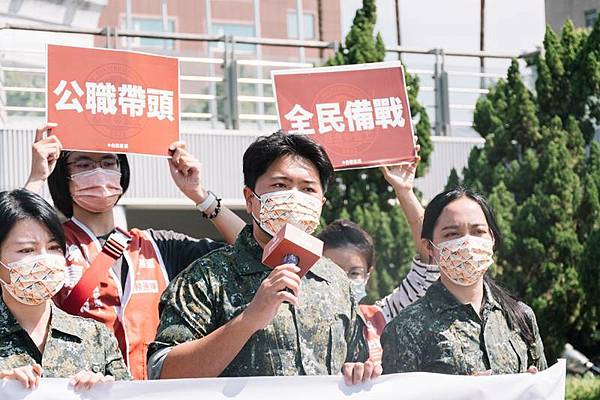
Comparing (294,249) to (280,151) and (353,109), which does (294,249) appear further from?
(353,109)

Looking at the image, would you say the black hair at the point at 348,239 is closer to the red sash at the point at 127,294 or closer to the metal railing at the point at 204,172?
the red sash at the point at 127,294

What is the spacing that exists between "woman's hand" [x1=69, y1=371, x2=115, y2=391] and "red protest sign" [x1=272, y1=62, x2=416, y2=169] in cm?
197

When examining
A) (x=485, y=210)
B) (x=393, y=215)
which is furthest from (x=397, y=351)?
(x=393, y=215)

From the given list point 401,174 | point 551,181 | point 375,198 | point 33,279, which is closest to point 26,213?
point 33,279

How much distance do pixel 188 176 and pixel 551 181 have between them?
8.38 m

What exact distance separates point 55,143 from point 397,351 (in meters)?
1.53

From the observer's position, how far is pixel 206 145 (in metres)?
14.8

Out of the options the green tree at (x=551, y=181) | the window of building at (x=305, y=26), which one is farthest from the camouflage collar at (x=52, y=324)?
the window of building at (x=305, y=26)

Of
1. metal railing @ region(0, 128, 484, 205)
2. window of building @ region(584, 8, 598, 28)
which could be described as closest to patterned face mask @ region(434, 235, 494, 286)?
metal railing @ region(0, 128, 484, 205)

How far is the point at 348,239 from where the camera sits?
5.70 metres

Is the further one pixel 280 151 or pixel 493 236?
pixel 493 236

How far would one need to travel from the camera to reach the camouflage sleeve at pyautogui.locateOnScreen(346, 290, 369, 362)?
3.96m

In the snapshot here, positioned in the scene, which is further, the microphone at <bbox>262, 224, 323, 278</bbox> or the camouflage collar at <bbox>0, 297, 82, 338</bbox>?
the camouflage collar at <bbox>0, 297, 82, 338</bbox>

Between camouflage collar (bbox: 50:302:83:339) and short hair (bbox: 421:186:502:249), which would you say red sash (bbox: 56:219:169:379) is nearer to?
camouflage collar (bbox: 50:302:83:339)
